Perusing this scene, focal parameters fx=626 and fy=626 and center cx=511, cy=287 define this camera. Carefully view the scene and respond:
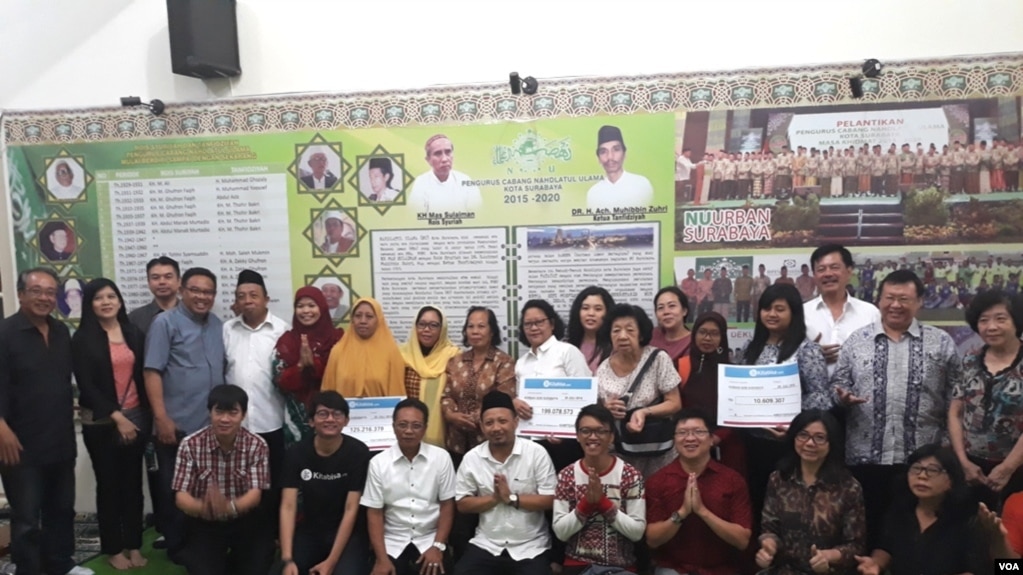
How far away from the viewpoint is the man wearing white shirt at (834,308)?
126 inches

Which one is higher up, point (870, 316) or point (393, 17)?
point (393, 17)

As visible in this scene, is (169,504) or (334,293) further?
(334,293)

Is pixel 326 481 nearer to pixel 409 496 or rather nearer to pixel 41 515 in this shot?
pixel 409 496

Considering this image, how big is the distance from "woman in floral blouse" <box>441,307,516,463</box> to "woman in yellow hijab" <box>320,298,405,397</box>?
1.05 ft

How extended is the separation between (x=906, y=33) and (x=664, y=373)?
244cm

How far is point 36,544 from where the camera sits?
333 cm

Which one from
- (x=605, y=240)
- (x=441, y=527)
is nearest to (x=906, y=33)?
(x=605, y=240)

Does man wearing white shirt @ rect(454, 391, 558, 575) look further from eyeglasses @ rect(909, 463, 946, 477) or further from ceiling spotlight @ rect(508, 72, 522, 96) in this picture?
ceiling spotlight @ rect(508, 72, 522, 96)

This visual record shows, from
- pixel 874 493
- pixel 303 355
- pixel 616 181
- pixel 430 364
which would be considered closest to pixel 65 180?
pixel 303 355

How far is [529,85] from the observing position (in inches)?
151

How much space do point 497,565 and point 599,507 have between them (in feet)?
2.03

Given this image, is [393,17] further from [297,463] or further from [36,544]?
[36,544]

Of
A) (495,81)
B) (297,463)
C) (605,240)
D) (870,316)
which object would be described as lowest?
(297,463)

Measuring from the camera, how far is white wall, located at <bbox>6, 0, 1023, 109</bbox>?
3582 mm
